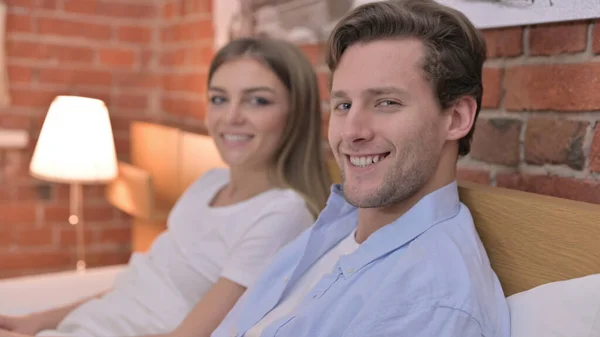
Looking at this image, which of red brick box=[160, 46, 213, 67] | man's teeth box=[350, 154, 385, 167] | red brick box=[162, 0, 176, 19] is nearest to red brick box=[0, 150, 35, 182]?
red brick box=[160, 46, 213, 67]

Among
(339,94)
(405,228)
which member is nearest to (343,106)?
(339,94)

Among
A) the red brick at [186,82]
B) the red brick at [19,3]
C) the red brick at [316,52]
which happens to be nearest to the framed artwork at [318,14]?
the red brick at [316,52]

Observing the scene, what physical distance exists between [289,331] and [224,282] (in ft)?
1.29

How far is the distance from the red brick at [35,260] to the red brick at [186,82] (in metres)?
0.97

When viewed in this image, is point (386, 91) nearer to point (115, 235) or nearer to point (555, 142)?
point (555, 142)

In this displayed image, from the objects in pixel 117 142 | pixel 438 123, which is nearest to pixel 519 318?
pixel 438 123

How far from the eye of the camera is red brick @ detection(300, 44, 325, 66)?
2076mm

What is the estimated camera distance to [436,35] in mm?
1092

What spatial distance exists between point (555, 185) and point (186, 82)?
2009 mm

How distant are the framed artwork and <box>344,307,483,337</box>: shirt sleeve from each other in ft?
2.09

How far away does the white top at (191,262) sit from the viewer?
4.87ft

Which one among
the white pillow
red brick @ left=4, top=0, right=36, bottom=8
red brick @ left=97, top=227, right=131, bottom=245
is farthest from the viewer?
red brick @ left=97, top=227, right=131, bottom=245

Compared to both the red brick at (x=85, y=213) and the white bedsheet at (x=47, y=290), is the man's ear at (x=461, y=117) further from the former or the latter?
the red brick at (x=85, y=213)

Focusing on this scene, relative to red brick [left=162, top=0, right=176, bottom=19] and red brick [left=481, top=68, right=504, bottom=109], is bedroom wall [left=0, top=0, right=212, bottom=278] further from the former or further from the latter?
red brick [left=481, top=68, right=504, bottom=109]
